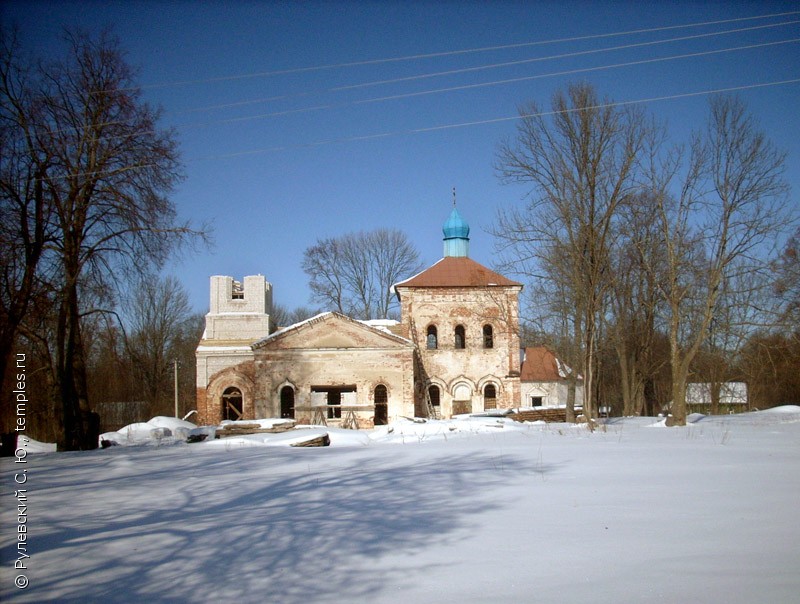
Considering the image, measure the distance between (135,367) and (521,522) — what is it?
48.8 feet

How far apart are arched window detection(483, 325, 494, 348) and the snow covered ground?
A: 1090 inches

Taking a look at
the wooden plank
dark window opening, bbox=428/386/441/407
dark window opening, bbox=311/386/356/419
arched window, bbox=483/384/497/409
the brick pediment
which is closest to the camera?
the wooden plank

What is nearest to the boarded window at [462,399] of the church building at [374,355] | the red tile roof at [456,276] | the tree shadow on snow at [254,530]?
the church building at [374,355]

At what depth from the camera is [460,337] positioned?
40062 millimetres

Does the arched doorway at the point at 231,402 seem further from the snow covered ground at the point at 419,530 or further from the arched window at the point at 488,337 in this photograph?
the snow covered ground at the point at 419,530

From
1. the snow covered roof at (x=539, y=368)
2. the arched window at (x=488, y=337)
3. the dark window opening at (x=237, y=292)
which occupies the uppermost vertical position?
the dark window opening at (x=237, y=292)

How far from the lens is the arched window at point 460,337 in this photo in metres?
39.8

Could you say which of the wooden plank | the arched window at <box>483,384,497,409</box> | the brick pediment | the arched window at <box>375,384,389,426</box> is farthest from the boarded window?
the wooden plank

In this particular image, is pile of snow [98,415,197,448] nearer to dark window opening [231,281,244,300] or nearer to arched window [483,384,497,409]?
dark window opening [231,281,244,300]

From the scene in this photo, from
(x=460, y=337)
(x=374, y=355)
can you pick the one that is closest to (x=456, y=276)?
(x=460, y=337)

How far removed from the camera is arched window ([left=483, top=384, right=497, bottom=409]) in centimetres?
3931

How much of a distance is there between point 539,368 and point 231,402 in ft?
62.7

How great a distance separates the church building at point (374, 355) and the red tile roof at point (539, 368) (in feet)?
13.9

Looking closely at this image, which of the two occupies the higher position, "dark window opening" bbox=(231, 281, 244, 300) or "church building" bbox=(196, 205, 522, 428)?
"dark window opening" bbox=(231, 281, 244, 300)
